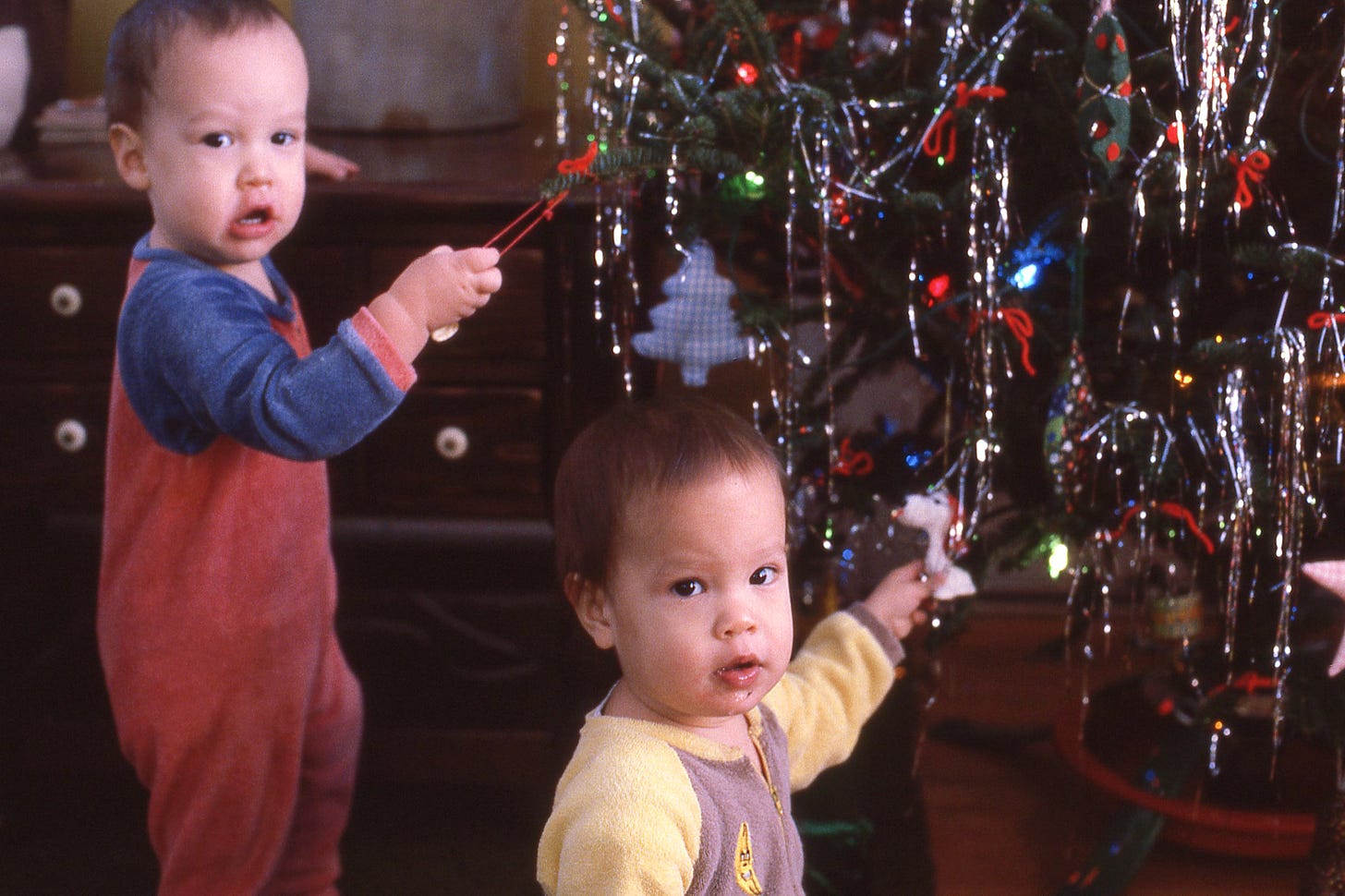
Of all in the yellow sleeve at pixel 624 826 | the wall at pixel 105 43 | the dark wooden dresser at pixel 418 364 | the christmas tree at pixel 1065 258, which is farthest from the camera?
the wall at pixel 105 43

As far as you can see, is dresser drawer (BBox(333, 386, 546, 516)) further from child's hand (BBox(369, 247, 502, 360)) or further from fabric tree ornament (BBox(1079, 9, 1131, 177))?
fabric tree ornament (BBox(1079, 9, 1131, 177))

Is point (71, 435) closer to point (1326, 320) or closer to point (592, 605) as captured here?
point (592, 605)

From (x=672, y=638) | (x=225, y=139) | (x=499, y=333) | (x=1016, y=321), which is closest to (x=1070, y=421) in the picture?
(x=1016, y=321)

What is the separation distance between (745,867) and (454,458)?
66cm

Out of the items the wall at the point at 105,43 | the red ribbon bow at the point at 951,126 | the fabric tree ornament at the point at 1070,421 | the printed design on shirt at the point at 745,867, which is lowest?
the printed design on shirt at the point at 745,867

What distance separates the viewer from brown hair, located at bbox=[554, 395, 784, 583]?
88 centimetres

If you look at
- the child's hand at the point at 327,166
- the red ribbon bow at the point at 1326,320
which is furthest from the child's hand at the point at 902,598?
the child's hand at the point at 327,166

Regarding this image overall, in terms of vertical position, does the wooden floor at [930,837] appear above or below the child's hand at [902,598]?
below

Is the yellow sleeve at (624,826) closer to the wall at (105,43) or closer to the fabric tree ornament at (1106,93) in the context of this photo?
the fabric tree ornament at (1106,93)

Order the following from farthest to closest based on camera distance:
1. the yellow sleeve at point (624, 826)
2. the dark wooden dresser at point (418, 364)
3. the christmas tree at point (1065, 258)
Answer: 1. the dark wooden dresser at point (418, 364)
2. the christmas tree at point (1065, 258)
3. the yellow sleeve at point (624, 826)

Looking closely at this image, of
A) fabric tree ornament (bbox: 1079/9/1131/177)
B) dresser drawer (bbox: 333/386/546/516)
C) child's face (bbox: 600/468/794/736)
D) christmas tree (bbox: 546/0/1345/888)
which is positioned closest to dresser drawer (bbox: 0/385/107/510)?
dresser drawer (bbox: 333/386/546/516)

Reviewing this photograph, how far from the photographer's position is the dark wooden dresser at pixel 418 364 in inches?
54.5

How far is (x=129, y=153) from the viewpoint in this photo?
3.50 ft

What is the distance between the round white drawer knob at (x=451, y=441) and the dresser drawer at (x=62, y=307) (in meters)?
0.35
